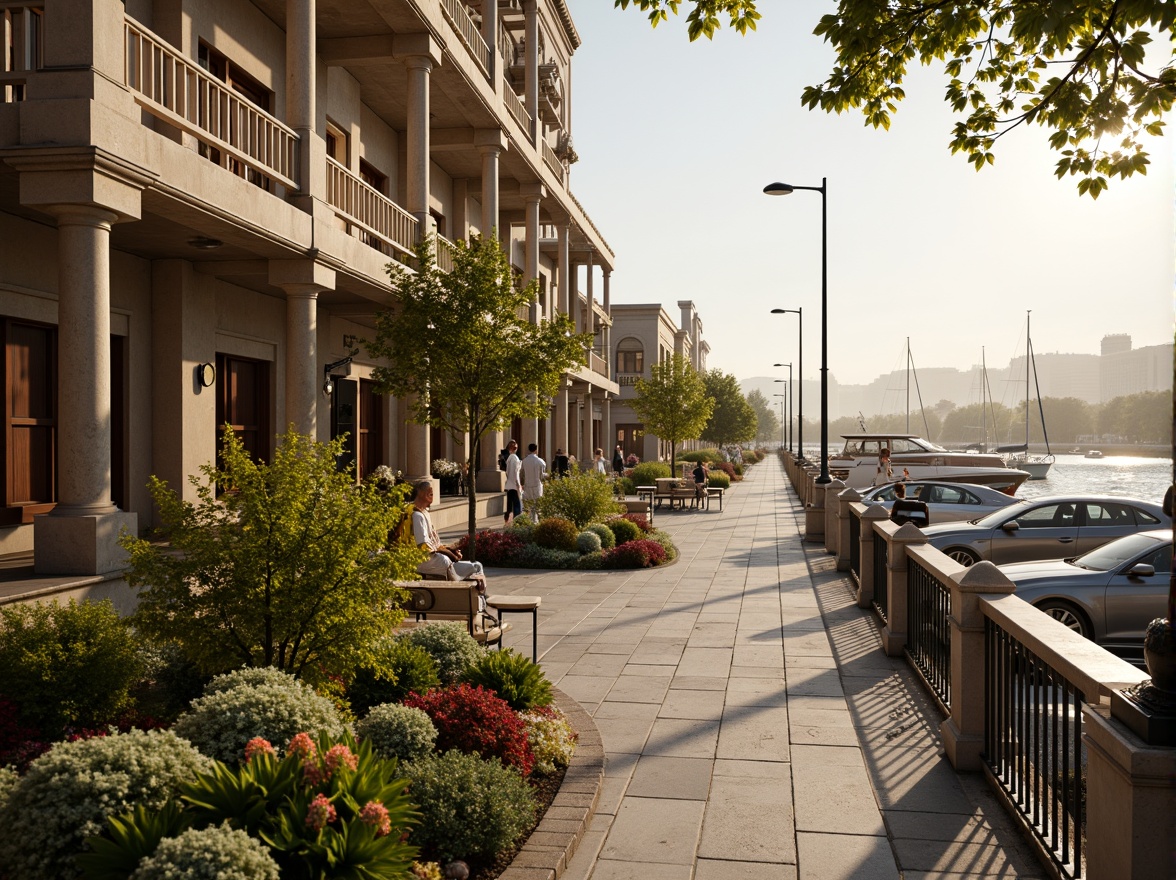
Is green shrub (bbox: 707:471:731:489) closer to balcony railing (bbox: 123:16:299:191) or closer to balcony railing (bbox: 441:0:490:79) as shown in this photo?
balcony railing (bbox: 441:0:490:79)

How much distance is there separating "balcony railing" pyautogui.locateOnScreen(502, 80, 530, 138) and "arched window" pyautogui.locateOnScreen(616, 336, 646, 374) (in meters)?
44.5

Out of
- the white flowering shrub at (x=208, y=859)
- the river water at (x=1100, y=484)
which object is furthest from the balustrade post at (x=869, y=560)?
the white flowering shrub at (x=208, y=859)

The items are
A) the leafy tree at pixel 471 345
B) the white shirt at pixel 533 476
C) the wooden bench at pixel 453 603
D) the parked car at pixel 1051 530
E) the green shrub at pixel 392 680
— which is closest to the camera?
the green shrub at pixel 392 680

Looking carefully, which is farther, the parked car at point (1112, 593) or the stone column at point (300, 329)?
the stone column at point (300, 329)

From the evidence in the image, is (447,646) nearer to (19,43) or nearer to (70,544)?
(70,544)

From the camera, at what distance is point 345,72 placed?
18.5 metres

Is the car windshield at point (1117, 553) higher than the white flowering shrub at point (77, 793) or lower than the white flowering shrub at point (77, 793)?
higher

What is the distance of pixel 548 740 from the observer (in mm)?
6145

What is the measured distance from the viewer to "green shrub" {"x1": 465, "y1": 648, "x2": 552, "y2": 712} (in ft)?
21.3

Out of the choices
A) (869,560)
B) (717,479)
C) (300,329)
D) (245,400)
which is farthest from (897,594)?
(717,479)

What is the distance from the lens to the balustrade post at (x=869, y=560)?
1164 centimetres

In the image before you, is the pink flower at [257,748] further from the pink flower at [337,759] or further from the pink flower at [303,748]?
the pink flower at [337,759]

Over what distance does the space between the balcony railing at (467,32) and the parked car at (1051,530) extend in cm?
1354

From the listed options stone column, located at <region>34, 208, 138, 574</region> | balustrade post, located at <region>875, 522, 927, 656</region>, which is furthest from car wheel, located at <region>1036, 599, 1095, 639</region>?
stone column, located at <region>34, 208, 138, 574</region>
